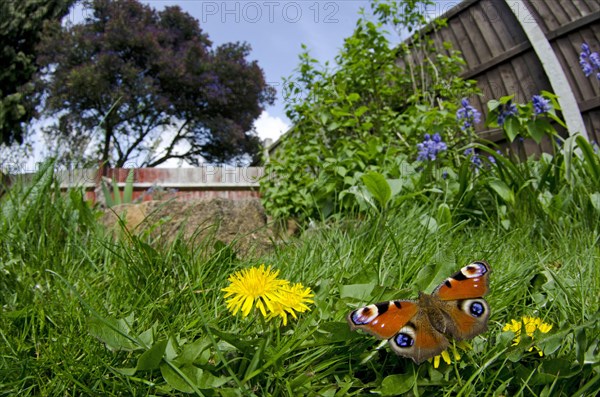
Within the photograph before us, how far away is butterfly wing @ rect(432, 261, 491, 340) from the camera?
3.38 feet

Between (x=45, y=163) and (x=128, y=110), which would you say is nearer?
(x=45, y=163)

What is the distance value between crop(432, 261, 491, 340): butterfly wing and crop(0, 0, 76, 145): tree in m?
19.9

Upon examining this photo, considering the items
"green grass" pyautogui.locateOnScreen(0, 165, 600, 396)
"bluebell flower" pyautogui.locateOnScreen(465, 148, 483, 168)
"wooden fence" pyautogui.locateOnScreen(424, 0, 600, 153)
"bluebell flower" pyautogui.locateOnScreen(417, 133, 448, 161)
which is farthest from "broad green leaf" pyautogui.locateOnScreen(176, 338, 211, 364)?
"wooden fence" pyautogui.locateOnScreen(424, 0, 600, 153)

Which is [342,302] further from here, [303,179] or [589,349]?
[303,179]

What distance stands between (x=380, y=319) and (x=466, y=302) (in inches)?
8.6

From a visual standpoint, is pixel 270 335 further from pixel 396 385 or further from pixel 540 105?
pixel 540 105

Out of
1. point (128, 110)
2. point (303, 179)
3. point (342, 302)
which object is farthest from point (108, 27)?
point (342, 302)

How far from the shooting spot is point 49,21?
755 inches

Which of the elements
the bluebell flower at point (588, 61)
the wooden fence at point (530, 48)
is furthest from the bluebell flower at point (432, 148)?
the wooden fence at point (530, 48)

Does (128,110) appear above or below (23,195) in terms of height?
above

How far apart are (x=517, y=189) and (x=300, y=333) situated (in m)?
2.26

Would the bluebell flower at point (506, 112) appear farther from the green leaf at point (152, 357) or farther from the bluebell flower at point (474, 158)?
the green leaf at point (152, 357)

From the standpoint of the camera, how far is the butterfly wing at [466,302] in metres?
1.03

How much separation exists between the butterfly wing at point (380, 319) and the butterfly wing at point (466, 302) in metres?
0.10
